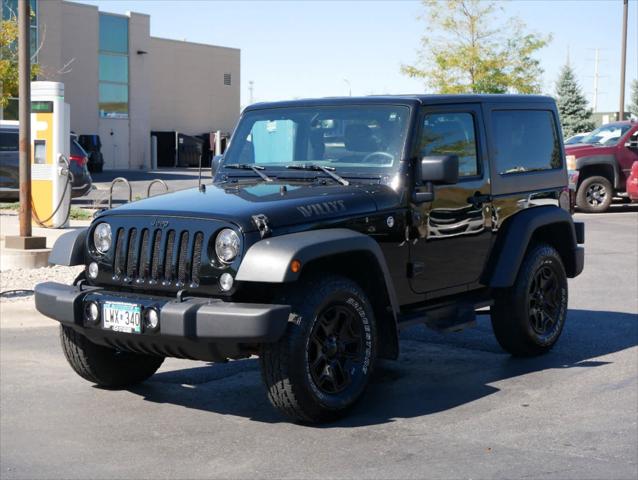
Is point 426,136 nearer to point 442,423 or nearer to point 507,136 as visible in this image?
point 507,136

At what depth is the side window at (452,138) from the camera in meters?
7.19

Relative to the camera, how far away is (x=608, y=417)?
249 inches

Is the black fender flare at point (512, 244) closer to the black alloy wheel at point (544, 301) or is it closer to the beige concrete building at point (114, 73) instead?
the black alloy wheel at point (544, 301)

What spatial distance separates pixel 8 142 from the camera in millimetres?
22547

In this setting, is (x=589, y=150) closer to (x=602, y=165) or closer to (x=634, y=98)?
(x=602, y=165)

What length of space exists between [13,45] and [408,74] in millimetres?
14108

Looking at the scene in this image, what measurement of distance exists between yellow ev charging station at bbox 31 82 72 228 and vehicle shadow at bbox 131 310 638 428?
9.17m

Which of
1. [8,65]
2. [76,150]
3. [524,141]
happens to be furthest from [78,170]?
[524,141]

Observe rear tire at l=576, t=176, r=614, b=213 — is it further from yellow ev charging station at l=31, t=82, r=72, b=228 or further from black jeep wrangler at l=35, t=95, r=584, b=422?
black jeep wrangler at l=35, t=95, r=584, b=422

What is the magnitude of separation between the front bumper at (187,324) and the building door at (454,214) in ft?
5.32

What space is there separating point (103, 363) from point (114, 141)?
44.2 meters

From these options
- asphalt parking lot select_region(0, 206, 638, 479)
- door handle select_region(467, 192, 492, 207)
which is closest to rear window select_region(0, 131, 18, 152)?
asphalt parking lot select_region(0, 206, 638, 479)

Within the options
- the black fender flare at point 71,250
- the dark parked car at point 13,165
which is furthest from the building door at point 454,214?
the dark parked car at point 13,165

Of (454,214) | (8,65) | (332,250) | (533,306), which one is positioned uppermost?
(8,65)
